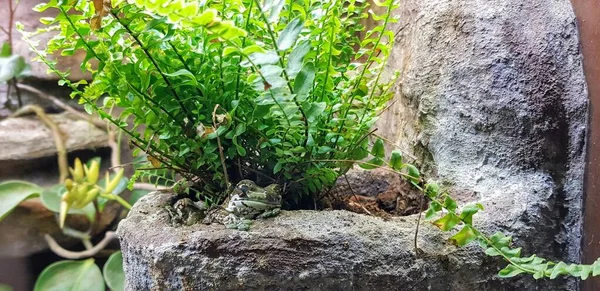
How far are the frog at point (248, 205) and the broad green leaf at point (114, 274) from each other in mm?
840

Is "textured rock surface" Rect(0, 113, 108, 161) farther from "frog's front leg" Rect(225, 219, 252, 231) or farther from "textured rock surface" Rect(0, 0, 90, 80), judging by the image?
"frog's front leg" Rect(225, 219, 252, 231)

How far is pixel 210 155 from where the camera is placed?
62cm

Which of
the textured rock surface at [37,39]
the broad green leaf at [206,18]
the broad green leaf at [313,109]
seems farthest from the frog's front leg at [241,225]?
the textured rock surface at [37,39]

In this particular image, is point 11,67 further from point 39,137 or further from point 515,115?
point 515,115

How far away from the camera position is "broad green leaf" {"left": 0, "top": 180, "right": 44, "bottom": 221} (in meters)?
1.33

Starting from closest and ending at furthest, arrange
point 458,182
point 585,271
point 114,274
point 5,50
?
point 585,271
point 458,182
point 114,274
point 5,50

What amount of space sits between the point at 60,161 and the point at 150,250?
3.74 feet

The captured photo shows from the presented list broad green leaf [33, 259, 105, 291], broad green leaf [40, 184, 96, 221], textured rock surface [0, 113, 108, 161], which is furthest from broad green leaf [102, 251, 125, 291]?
textured rock surface [0, 113, 108, 161]

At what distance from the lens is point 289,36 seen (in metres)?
0.45

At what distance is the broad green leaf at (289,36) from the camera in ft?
1.44

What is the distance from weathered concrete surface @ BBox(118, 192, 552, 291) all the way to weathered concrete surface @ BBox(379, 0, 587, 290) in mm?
98

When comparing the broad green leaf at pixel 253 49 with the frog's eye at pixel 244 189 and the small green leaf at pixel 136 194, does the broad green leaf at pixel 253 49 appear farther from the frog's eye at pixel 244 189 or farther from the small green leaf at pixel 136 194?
the small green leaf at pixel 136 194

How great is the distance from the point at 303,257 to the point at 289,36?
10.0 inches

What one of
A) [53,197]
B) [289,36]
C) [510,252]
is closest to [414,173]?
[510,252]
